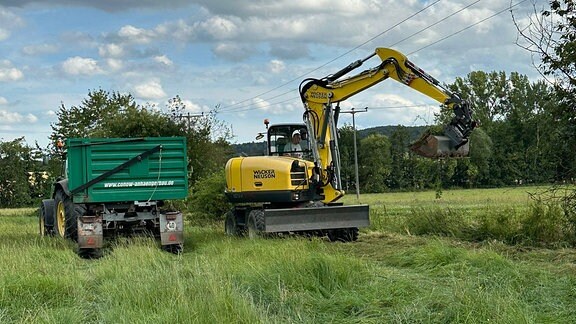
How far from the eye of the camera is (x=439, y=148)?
13453mm

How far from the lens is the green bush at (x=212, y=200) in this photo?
2245cm

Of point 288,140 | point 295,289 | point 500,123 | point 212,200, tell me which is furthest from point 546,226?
point 500,123

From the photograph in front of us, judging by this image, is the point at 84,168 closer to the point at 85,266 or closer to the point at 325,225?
the point at 85,266

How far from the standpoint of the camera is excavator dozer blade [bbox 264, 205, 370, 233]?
1518 centimetres

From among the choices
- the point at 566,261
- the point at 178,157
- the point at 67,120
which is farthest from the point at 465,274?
the point at 67,120

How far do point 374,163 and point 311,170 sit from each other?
237 ft

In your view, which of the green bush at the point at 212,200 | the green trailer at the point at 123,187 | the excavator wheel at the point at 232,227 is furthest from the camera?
the green bush at the point at 212,200

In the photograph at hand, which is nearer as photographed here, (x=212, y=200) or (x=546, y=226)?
(x=546, y=226)

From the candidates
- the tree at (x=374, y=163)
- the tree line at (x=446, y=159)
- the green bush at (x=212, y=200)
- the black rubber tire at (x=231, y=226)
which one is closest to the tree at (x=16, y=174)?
the tree line at (x=446, y=159)

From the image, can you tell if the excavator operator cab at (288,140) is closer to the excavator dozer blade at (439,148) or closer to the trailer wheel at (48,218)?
the excavator dozer blade at (439,148)

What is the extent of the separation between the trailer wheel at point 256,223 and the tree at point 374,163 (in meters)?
70.9

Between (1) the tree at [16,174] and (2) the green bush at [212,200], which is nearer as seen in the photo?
(2) the green bush at [212,200]

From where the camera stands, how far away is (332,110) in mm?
16578

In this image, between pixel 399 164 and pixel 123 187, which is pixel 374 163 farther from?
pixel 123 187
